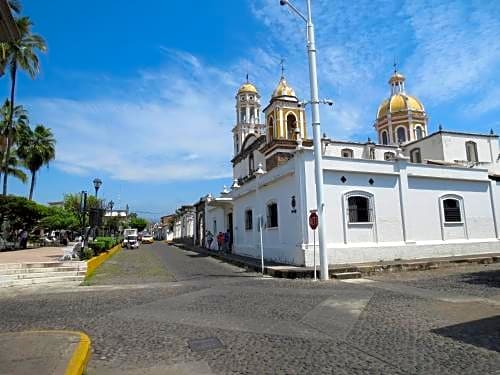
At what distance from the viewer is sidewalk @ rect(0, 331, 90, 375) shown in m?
4.32

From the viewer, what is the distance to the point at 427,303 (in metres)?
8.58

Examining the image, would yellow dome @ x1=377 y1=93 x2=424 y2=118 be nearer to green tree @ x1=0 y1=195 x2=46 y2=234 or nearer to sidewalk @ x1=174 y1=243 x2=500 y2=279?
sidewalk @ x1=174 y1=243 x2=500 y2=279

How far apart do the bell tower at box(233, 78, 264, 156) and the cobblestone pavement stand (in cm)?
4282

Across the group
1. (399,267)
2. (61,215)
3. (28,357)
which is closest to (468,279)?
(399,267)

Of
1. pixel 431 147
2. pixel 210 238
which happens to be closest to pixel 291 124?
pixel 210 238

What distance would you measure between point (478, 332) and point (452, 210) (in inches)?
605

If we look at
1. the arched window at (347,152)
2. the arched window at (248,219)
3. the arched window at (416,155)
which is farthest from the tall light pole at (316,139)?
the arched window at (416,155)

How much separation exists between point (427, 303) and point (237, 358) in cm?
538

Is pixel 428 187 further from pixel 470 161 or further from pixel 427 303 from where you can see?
pixel 470 161

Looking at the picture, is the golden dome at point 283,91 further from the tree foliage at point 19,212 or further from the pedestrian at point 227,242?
the tree foliage at point 19,212

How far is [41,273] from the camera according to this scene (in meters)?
14.3

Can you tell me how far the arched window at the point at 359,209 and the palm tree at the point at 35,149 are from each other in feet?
110

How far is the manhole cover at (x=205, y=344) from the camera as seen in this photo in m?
5.56

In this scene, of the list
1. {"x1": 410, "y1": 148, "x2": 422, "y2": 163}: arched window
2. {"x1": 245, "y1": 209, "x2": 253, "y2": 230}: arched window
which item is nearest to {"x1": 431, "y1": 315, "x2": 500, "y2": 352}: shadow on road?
{"x1": 245, "y1": 209, "x2": 253, "y2": 230}: arched window
